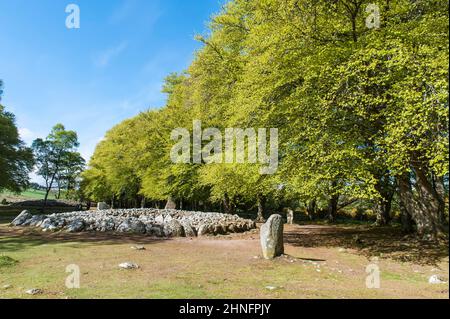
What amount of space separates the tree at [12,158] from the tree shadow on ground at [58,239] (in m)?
23.7

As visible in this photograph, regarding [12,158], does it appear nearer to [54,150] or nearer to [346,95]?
[54,150]

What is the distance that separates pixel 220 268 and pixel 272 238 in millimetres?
2320

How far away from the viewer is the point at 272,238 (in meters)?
11.7

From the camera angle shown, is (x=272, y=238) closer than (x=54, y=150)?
Yes

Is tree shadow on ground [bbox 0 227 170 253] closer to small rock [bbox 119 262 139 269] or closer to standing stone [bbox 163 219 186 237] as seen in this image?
standing stone [bbox 163 219 186 237]

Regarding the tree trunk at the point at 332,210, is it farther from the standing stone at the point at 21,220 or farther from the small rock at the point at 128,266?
the standing stone at the point at 21,220

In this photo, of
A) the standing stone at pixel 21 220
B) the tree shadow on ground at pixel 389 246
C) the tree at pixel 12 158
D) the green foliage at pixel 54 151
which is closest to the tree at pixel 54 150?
the green foliage at pixel 54 151

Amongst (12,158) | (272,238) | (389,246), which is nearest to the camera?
(272,238)

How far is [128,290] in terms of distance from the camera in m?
7.66

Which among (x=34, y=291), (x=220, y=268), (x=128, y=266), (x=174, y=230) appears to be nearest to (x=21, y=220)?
(x=174, y=230)

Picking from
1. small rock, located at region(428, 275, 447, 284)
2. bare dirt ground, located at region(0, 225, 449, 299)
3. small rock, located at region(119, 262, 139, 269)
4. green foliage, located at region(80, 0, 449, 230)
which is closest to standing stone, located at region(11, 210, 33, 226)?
bare dirt ground, located at region(0, 225, 449, 299)

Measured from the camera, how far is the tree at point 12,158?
38.9m

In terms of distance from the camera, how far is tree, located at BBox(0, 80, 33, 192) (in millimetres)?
38875

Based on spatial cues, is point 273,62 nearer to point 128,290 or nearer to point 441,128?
point 441,128
